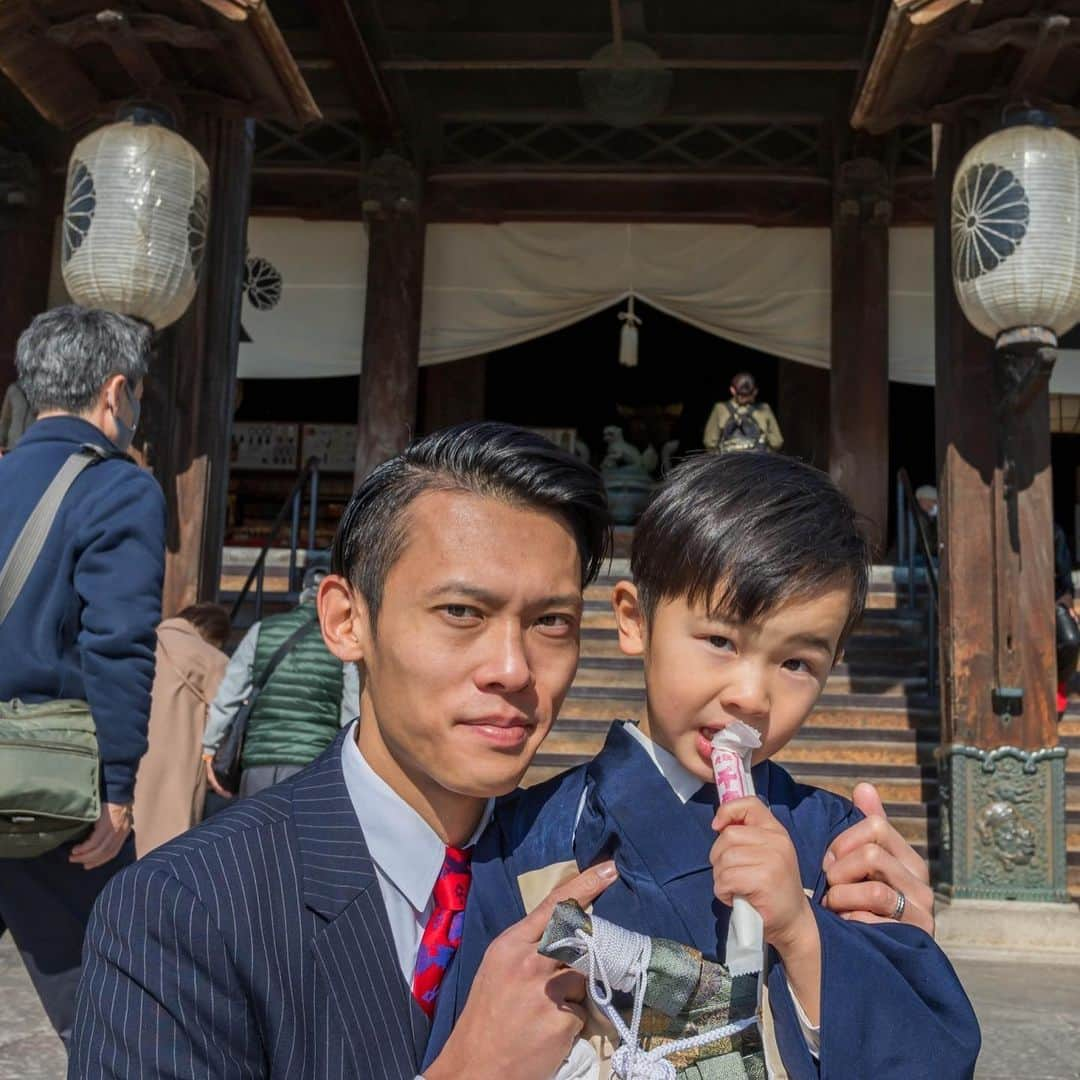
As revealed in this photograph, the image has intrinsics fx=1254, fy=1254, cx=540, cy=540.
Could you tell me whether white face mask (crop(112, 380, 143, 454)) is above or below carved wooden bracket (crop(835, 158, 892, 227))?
below

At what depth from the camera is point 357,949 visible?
1.32m

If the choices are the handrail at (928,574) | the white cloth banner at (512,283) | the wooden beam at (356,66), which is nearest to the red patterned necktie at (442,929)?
the handrail at (928,574)

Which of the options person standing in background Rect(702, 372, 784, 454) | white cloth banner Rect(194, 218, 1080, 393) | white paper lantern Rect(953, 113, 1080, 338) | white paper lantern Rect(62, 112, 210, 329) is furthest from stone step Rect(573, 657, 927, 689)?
white cloth banner Rect(194, 218, 1080, 393)

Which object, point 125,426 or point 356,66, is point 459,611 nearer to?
point 125,426

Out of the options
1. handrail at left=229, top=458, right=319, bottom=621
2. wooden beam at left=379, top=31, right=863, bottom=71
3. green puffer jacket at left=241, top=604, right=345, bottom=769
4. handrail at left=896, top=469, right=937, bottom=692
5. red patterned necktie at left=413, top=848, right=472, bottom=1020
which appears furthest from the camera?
wooden beam at left=379, top=31, right=863, bottom=71

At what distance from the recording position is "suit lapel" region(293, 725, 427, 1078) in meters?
1.30

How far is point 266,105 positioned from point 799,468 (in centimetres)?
574

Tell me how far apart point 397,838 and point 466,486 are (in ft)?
1.37

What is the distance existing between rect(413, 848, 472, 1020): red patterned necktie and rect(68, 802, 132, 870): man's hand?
4.85 ft

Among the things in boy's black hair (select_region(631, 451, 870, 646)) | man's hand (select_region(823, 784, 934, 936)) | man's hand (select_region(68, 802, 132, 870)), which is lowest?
man's hand (select_region(68, 802, 132, 870))

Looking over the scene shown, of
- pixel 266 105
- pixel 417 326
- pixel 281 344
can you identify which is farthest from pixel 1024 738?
pixel 281 344

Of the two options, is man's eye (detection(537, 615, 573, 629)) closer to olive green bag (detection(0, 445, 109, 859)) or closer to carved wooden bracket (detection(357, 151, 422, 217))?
olive green bag (detection(0, 445, 109, 859))

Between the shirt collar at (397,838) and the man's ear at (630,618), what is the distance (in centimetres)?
39

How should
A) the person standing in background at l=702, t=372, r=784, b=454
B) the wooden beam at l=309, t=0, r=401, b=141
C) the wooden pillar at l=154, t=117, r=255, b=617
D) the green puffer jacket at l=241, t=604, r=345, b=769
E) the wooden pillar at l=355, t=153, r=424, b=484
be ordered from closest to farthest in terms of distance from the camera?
the green puffer jacket at l=241, t=604, r=345, b=769, the wooden pillar at l=154, t=117, r=255, b=617, the wooden beam at l=309, t=0, r=401, b=141, the wooden pillar at l=355, t=153, r=424, b=484, the person standing in background at l=702, t=372, r=784, b=454
